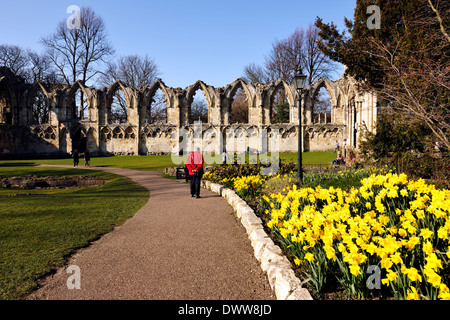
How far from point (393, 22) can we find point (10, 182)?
725 inches

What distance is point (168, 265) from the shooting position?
4.01 m

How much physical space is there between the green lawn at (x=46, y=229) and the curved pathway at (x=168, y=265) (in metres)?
0.26

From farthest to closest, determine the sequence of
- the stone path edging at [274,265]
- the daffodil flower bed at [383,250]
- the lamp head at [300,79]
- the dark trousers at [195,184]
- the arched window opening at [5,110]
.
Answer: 1. the arched window opening at [5,110]
2. the dark trousers at [195,184]
3. the lamp head at [300,79]
4. the stone path edging at [274,265]
5. the daffodil flower bed at [383,250]

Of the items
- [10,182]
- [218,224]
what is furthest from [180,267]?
[10,182]

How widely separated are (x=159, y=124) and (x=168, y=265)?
2947 centimetres

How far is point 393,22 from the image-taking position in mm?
10484

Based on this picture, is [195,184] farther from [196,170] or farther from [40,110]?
[40,110]

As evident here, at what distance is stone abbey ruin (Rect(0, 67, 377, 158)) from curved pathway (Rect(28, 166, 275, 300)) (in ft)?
85.2

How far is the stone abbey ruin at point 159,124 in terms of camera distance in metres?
31.7

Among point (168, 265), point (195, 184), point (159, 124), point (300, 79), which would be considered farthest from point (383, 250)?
point (159, 124)

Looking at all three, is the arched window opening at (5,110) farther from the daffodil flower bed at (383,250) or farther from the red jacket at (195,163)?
the daffodil flower bed at (383,250)

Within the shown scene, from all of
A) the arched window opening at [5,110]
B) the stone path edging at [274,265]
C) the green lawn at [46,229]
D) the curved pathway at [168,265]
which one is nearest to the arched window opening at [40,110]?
the arched window opening at [5,110]
